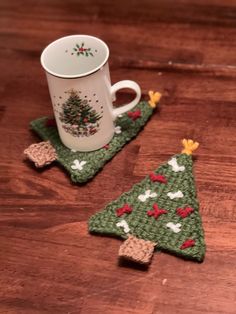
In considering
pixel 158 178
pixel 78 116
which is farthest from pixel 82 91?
pixel 158 178

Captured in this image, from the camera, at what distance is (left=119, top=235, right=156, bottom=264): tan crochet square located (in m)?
0.59

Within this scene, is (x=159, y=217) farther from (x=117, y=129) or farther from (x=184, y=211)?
(x=117, y=129)

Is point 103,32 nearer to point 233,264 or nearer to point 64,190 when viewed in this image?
point 64,190

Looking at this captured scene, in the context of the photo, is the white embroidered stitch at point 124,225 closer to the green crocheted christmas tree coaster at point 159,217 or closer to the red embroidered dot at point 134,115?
the green crocheted christmas tree coaster at point 159,217

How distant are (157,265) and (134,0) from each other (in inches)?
21.9

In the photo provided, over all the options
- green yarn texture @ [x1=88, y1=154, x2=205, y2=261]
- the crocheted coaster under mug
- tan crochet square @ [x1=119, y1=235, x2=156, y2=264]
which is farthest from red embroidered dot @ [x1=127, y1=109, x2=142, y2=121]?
tan crochet square @ [x1=119, y1=235, x2=156, y2=264]

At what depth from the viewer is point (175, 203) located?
65 cm

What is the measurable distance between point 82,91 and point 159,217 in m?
0.18

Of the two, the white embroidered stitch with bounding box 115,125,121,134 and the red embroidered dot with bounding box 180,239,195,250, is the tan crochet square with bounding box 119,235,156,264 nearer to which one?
the red embroidered dot with bounding box 180,239,195,250

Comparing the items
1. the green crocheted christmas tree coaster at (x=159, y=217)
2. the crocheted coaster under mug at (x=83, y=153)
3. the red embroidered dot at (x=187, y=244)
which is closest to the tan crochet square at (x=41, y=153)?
the crocheted coaster under mug at (x=83, y=153)

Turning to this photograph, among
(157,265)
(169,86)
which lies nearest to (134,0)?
(169,86)

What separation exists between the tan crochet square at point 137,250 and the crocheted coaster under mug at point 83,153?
0.39 feet

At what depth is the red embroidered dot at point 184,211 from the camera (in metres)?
0.63

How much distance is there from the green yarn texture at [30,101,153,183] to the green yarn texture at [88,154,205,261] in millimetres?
61
